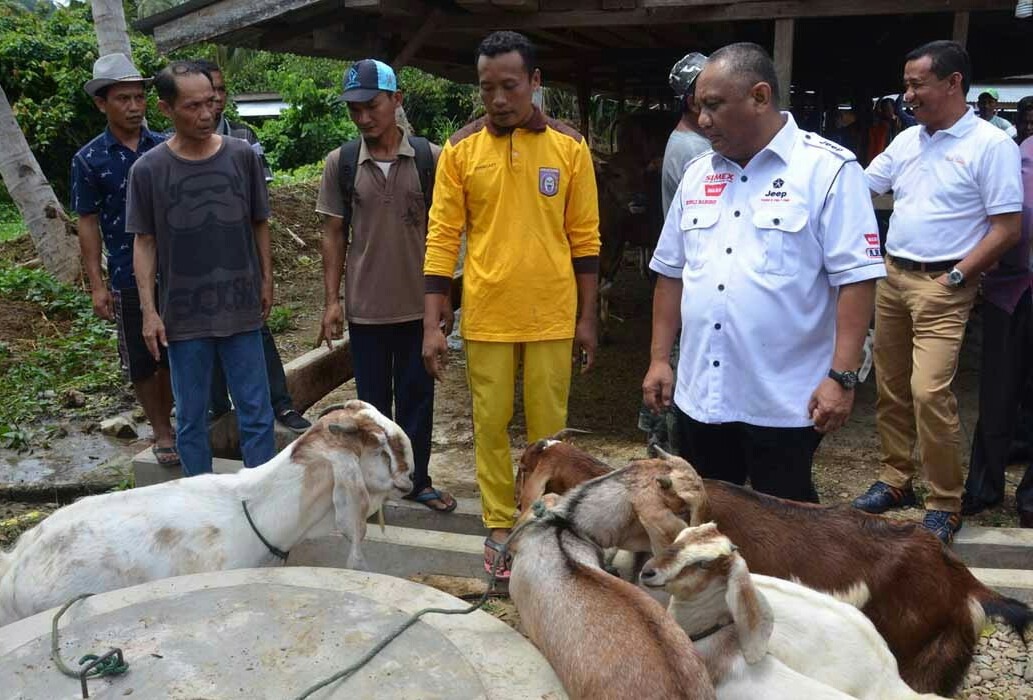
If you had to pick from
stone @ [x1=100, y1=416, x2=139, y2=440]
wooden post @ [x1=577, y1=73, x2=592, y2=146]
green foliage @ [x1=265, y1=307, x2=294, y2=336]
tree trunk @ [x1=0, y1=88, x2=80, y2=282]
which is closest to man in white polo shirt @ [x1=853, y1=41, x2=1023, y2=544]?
stone @ [x1=100, y1=416, x2=139, y2=440]

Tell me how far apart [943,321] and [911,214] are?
0.56 meters

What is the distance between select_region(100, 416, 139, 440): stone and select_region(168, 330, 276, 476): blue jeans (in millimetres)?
2204

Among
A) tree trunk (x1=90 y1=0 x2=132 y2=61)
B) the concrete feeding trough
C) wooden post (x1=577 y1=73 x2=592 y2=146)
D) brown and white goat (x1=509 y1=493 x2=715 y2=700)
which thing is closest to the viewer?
brown and white goat (x1=509 y1=493 x2=715 y2=700)

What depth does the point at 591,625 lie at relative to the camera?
2.46 m

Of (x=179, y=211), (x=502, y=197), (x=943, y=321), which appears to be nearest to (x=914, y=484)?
(x=943, y=321)

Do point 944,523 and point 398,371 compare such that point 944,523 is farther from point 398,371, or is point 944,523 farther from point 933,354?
point 398,371

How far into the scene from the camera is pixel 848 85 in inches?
545

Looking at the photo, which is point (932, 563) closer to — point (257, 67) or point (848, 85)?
point (848, 85)

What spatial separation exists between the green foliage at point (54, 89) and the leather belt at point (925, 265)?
15.0 metres

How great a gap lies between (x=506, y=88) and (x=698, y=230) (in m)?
1.04

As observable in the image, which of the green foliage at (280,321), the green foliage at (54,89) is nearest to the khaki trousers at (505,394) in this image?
the green foliage at (280,321)

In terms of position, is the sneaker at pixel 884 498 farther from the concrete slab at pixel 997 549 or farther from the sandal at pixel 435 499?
the sandal at pixel 435 499

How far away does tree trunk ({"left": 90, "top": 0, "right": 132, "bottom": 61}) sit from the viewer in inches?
330

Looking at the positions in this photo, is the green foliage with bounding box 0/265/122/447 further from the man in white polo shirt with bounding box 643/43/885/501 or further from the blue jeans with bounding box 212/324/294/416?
the man in white polo shirt with bounding box 643/43/885/501
